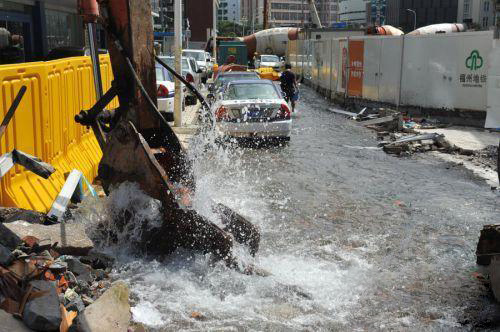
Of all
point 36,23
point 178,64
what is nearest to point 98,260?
point 178,64

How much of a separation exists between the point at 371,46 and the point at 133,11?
1767 cm

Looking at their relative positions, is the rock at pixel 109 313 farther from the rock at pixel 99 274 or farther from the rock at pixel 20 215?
the rock at pixel 20 215

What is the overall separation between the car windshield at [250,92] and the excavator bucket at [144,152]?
29.1 feet

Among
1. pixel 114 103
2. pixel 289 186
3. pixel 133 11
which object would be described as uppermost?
pixel 133 11

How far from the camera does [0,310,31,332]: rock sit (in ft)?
11.9

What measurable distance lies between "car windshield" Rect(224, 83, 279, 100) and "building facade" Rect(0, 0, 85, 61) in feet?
16.4

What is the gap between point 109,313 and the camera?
427cm

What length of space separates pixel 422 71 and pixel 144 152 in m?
15.4

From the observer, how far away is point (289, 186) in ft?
32.0

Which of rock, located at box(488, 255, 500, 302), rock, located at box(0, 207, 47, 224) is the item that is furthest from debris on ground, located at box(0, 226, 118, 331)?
rock, located at box(488, 255, 500, 302)

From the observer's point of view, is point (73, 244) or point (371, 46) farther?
point (371, 46)

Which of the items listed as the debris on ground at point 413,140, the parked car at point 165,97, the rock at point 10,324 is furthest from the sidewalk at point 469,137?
the rock at point 10,324

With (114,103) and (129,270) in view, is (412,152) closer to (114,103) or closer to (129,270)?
(114,103)

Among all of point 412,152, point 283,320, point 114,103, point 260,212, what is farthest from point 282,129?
point 283,320
